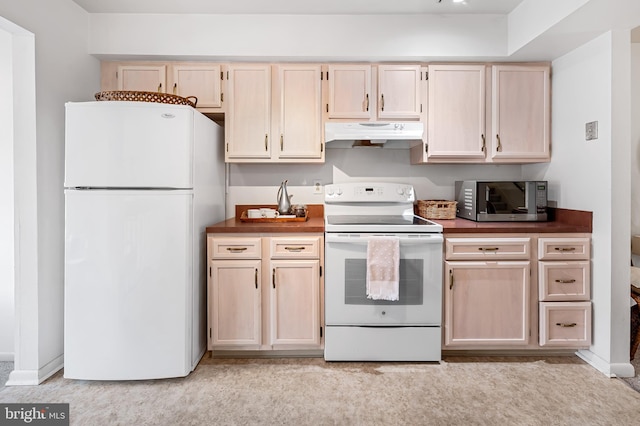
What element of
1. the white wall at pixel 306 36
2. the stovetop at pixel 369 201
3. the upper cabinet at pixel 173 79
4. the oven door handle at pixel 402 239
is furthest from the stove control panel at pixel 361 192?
the upper cabinet at pixel 173 79

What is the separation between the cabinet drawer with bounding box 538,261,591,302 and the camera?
247 cm

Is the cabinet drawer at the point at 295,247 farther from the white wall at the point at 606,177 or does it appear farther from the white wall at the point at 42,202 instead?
the white wall at the point at 606,177

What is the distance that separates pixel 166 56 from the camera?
2750mm

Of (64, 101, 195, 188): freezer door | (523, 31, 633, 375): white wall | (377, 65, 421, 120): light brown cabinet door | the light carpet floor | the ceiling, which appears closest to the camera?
the light carpet floor

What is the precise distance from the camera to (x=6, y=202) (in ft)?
8.04

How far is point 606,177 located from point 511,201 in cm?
58

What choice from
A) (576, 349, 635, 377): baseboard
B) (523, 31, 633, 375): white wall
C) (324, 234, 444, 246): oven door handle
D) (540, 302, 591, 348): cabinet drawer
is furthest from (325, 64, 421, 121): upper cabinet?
(576, 349, 635, 377): baseboard

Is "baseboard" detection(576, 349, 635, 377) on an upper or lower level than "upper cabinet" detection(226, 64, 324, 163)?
lower

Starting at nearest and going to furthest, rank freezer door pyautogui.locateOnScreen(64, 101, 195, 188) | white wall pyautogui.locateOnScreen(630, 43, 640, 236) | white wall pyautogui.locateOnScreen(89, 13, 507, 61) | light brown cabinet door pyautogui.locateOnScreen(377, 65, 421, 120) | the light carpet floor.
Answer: the light carpet floor < freezer door pyautogui.locateOnScreen(64, 101, 195, 188) < white wall pyautogui.locateOnScreen(89, 13, 507, 61) < light brown cabinet door pyautogui.locateOnScreen(377, 65, 421, 120) < white wall pyautogui.locateOnScreen(630, 43, 640, 236)

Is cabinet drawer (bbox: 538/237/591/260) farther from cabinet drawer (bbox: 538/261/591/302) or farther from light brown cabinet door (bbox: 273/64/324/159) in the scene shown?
light brown cabinet door (bbox: 273/64/324/159)

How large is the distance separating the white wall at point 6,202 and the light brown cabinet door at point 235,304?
4.36 ft

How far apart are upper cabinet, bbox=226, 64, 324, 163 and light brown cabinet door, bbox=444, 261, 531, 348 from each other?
1.39m

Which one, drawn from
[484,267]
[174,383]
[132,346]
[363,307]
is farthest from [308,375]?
[484,267]

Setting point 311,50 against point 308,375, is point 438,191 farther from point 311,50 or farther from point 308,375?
point 308,375
